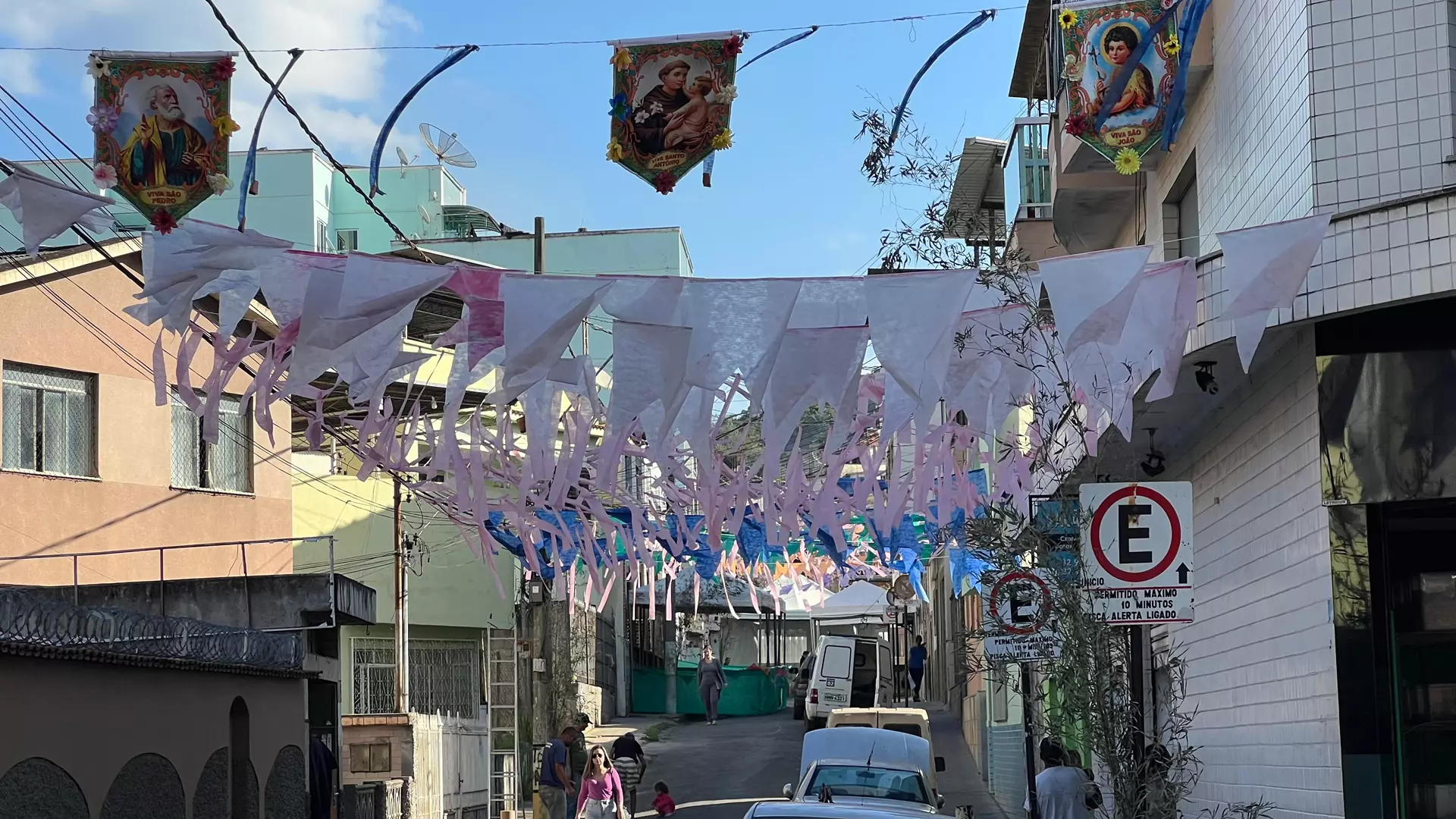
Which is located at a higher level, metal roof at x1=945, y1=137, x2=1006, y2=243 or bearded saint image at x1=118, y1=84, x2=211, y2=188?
metal roof at x1=945, y1=137, x2=1006, y2=243

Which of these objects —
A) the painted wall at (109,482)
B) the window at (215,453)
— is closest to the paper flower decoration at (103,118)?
the painted wall at (109,482)

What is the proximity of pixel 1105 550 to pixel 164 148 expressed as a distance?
20.8 feet

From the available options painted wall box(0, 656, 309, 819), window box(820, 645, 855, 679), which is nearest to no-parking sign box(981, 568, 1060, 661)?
painted wall box(0, 656, 309, 819)

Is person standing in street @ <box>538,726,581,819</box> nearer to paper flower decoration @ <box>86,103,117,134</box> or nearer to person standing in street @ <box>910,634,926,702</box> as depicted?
paper flower decoration @ <box>86,103,117,134</box>

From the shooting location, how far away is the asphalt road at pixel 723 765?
2586 centimetres

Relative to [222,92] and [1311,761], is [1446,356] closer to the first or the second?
[1311,761]

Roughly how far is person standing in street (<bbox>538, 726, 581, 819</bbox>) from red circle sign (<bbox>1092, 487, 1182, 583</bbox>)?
1454 centimetres

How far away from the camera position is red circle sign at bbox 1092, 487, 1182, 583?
8.48 metres

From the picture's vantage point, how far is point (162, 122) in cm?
995

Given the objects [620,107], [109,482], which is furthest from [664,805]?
[620,107]

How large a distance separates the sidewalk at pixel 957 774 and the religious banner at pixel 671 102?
12.0 metres

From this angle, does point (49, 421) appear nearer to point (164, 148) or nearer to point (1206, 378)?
point (164, 148)

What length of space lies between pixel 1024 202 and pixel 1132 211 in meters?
1.59

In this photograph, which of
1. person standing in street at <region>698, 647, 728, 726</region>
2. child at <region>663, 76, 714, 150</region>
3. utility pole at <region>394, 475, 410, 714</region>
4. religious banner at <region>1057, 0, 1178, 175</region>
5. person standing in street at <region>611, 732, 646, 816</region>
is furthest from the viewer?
person standing in street at <region>698, 647, 728, 726</region>
